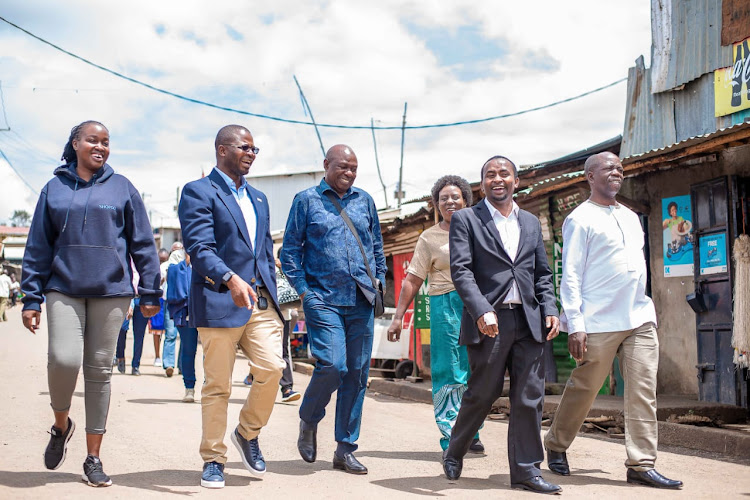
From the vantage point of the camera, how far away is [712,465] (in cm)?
623

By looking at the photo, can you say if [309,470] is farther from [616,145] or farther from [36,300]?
[616,145]

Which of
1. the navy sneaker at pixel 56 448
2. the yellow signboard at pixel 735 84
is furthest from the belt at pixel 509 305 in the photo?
the yellow signboard at pixel 735 84

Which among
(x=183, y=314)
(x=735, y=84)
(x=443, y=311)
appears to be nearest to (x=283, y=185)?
(x=183, y=314)

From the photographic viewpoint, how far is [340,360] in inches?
216

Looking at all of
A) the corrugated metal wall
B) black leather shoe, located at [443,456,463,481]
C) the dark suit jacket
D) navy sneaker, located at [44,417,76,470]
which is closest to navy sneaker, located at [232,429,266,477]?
navy sneaker, located at [44,417,76,470]

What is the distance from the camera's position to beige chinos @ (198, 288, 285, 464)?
4.93m

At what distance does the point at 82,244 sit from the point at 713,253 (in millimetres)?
7246

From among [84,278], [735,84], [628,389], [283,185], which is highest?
[283,185]

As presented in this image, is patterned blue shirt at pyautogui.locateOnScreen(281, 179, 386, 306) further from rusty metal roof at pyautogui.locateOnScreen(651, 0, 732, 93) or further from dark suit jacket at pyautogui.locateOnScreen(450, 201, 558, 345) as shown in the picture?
rusty metal roof at pyautogui.locateOnScreen(651, 0, 732, 93)

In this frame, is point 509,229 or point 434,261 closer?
point 509,229

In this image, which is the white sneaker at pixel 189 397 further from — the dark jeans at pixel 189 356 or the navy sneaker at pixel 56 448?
the navy sneaker at pixel 56 448

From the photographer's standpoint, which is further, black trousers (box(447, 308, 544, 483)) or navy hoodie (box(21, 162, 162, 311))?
black trousers (box(447, 308, 544, 483))

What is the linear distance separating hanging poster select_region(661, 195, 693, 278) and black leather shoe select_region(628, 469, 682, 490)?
5334 millimetres

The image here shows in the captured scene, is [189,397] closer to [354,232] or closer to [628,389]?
[354,232]
